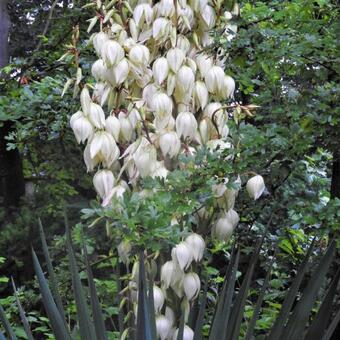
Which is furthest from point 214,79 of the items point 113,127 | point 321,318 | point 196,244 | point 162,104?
point 321,318

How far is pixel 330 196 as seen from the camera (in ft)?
8.35

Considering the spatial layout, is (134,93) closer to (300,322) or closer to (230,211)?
(230,211)

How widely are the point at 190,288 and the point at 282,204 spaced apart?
1102mm

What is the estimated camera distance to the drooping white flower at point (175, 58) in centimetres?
139

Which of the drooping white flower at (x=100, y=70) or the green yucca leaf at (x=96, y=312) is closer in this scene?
the green yucca leaf at (x=96, y=312)

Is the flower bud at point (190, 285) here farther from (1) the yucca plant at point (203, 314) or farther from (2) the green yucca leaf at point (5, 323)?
(2) the green yucca leaf at point (5, 323)

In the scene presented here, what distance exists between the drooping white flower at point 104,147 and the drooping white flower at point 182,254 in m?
0.27

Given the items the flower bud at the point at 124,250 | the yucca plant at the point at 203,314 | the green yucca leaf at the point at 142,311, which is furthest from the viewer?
the flower bud at the point at 124,250

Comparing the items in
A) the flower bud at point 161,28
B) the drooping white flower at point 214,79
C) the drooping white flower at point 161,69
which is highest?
the flower bud at point 161,28

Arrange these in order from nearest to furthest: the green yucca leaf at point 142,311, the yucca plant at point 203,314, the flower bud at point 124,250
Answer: the green yucca leaf at point 142,311 → the yucca plant at point 203,314 → the flower bud at point 124,250

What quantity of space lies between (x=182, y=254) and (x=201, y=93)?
15.5 inches

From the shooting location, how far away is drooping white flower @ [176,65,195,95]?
139cm

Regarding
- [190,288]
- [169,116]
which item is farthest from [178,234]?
[169,116]

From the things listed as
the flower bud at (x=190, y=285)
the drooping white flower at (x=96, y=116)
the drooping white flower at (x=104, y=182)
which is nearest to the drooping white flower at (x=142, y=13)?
the drooping white flower at (x=96, y=116)
